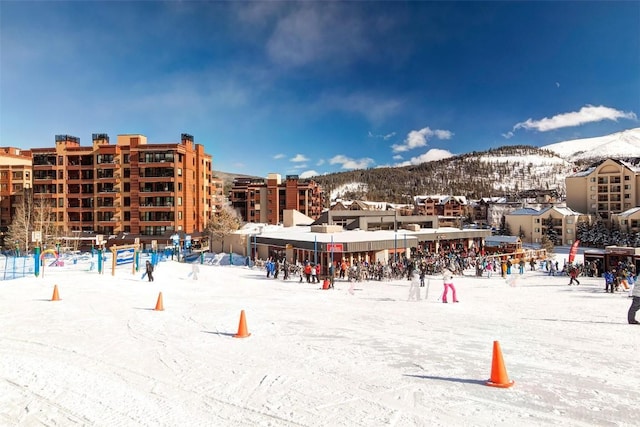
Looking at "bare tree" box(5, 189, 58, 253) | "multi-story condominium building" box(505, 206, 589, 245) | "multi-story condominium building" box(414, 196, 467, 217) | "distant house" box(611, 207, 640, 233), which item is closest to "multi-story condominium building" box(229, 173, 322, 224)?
"bare tree" box(5, 189, 58, 253)

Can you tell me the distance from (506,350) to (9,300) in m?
16.4

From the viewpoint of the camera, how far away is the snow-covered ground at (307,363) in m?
5.49

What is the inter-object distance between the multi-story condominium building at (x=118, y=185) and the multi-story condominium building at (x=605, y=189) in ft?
261

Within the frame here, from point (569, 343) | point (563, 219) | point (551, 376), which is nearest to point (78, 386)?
→ point (551, 376)

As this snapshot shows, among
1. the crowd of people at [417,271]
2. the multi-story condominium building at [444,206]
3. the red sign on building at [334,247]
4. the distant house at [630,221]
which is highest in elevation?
the multi-story condominium building at [444,206]

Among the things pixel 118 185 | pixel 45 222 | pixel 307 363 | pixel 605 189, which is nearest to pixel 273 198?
pixel 118 185

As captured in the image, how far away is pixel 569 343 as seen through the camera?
9.41 m

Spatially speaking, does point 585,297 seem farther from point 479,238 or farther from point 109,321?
point 479,238

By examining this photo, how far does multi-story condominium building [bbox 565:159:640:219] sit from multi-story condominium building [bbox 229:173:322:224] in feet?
188

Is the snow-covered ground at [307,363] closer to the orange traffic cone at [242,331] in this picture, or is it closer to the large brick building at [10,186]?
the orange traffic cone at [242,331]

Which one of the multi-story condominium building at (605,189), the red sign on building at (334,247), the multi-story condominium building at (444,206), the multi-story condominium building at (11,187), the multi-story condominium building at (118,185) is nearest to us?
the red sign on building at (334,247)

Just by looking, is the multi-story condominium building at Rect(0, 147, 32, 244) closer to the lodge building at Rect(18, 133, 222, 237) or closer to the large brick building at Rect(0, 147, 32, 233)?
the large brick building at Rect(0, 147, 32, 233)

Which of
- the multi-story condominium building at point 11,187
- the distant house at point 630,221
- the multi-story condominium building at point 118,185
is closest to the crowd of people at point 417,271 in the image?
the multi-story condominium building at point 118,185

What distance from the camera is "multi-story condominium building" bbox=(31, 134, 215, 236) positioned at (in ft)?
186
